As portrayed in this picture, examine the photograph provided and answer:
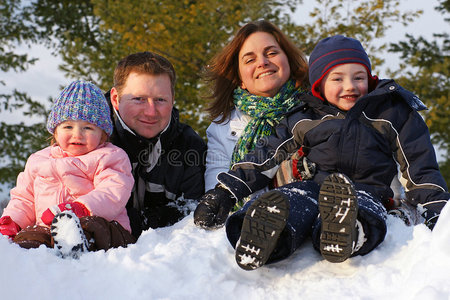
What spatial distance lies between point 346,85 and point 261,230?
145cm

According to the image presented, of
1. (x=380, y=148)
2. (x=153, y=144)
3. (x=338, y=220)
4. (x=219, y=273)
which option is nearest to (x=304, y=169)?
(x=380, y=148)

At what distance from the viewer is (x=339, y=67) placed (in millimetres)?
3135

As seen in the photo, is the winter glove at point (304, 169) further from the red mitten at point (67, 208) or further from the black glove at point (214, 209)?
the red mitten at point (67, 208)

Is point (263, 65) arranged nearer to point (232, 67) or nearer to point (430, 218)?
point (232, 67)

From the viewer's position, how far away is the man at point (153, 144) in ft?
11.4

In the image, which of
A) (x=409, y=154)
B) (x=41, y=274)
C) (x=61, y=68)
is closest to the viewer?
(x=41, y=274)

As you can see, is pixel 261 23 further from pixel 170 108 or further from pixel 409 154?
pixel 409 154

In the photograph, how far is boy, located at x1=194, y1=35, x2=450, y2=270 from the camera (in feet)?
6.78

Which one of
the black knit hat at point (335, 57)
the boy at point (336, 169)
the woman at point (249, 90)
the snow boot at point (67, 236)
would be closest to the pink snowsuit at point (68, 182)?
the snow boot at point (67, 236)

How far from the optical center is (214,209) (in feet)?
9.55

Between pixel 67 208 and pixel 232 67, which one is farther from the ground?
pixel 232 67

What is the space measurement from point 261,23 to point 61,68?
6823mm

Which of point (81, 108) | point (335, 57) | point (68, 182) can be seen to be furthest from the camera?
point (335, 57)

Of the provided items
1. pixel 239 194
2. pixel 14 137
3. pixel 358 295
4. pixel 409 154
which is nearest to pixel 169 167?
pixel 239 194
